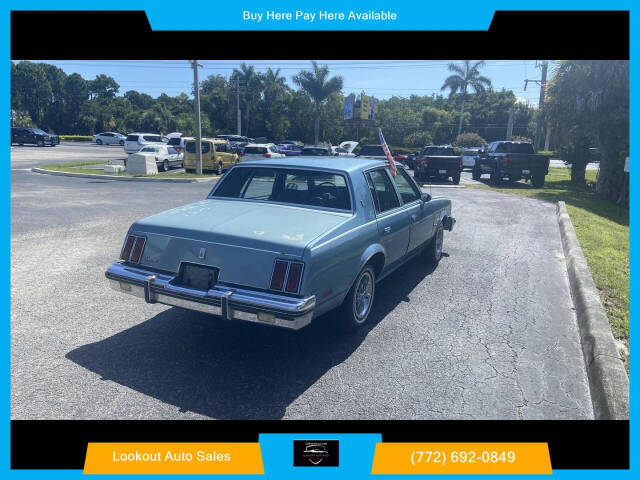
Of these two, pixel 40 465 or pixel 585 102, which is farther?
pixel 585 102

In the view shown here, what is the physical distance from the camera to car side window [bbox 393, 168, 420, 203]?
580 cm

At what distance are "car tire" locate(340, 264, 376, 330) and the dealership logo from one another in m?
1.64

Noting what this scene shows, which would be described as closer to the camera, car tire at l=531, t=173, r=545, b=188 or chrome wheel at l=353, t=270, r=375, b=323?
chrome wheel at l=353, t=270, r=375, b=323

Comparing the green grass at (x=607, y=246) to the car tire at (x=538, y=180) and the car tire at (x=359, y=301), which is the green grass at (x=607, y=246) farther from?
the car tire at (x=538, y=180)

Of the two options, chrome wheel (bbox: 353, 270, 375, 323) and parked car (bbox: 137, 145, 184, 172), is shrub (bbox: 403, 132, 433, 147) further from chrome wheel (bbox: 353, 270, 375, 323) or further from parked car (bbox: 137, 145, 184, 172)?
chrome wheel (bbox: 353, 270, 375, 323)

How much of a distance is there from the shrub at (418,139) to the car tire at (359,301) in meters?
47.1

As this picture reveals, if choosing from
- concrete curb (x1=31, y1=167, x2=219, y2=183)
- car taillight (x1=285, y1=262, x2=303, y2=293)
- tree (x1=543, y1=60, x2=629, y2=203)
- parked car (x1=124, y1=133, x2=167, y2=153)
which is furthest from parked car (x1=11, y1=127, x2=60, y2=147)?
car taillight (x1=285, y1=262, x2=303, y2=293)

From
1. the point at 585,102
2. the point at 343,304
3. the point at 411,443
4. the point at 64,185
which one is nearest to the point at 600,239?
the point at 343,304

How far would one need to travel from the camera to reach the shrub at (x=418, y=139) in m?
49.4

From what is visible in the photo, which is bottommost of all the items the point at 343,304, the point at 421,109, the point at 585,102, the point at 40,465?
the point at 40,465

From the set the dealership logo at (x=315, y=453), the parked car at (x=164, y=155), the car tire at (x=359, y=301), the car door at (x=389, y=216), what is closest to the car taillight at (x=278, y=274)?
the car tire at (x=359, y=301)

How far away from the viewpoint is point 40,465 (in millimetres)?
2754

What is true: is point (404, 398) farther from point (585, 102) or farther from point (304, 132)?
point (304, 132)

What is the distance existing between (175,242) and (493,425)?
286cm
